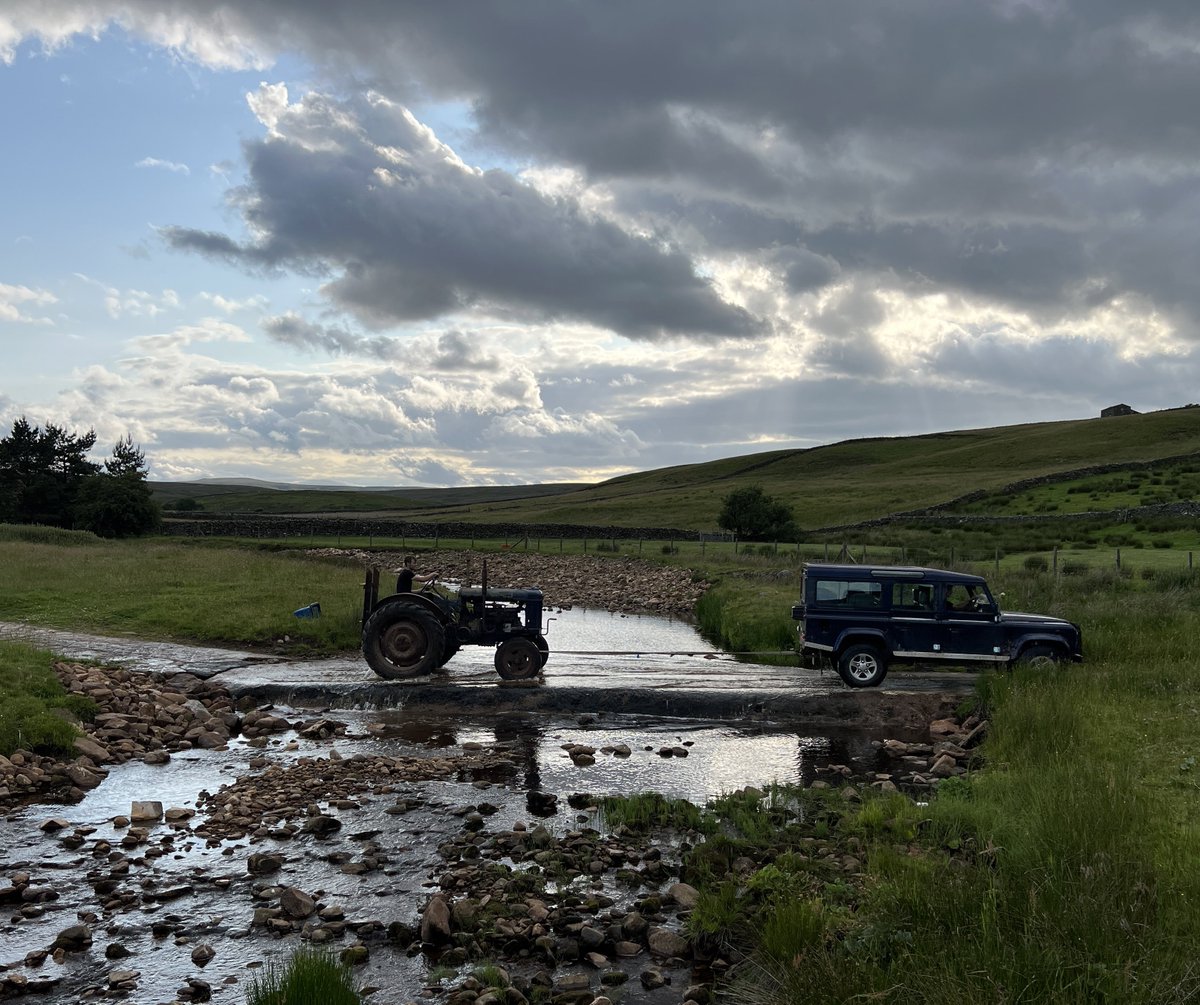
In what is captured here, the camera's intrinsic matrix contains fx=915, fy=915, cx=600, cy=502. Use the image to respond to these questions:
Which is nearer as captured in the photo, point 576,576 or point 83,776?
point 83,776

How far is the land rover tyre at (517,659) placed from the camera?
63.5ft

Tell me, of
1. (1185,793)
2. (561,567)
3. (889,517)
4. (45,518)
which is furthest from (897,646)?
(45,518)

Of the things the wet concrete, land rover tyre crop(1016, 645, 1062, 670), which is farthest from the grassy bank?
land rover tyre crop(1016, 645, 1062, 670)

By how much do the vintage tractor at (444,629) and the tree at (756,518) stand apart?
49558mm

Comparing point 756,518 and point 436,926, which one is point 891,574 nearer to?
point 436,926

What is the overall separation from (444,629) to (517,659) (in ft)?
5.48

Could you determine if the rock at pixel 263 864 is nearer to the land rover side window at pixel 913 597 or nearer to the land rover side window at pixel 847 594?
the land rover side window at pixel 847 594

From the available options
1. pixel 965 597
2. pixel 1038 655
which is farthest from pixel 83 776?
pixel 1038 655

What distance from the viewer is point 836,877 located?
8641 mm

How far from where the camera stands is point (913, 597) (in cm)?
1827

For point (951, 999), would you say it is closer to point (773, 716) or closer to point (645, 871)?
point (645, 871)

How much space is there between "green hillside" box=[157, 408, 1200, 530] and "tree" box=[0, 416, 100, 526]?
48.8 metres

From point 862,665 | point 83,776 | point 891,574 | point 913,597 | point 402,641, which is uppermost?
point 891,574

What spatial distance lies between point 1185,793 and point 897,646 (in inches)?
318
